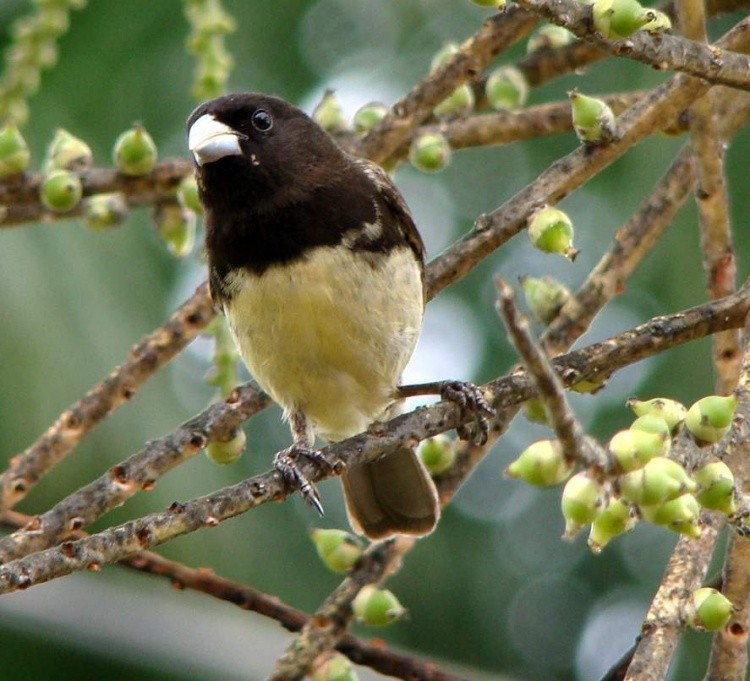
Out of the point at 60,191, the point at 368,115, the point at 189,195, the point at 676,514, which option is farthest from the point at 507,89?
the point at 676,514

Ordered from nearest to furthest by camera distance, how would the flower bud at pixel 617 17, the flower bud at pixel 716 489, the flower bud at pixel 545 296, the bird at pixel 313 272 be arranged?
the flower bud at pixel 716 489, the flower bud at pixel 617 17, the flower bud at pixel 545 296, the bird at pixel 313 272

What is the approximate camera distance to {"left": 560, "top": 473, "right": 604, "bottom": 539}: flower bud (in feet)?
4.78

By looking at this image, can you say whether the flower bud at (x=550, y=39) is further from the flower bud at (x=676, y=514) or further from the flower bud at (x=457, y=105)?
the flower bud at (x=676, y=514)

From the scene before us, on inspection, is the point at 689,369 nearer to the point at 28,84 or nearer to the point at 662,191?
the point at 662,191

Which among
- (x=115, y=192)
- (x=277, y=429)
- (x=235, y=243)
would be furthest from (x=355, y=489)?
(x=277, y=429)

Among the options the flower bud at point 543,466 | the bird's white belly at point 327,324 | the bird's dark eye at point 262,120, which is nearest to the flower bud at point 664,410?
the flower bud at point 543,466

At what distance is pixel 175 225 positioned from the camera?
3.06m

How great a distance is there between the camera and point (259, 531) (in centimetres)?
488

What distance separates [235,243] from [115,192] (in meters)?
0.29

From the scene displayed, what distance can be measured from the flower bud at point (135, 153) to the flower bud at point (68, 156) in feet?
0.23

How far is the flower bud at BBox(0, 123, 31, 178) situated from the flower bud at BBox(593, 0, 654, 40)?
135 centimetres

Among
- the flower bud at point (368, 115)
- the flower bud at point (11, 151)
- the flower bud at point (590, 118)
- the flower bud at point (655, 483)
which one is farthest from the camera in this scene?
the flower bud at point (368, 115)

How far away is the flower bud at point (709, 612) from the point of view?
1671mm

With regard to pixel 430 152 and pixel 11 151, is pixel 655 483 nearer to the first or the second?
pixel 430 152
